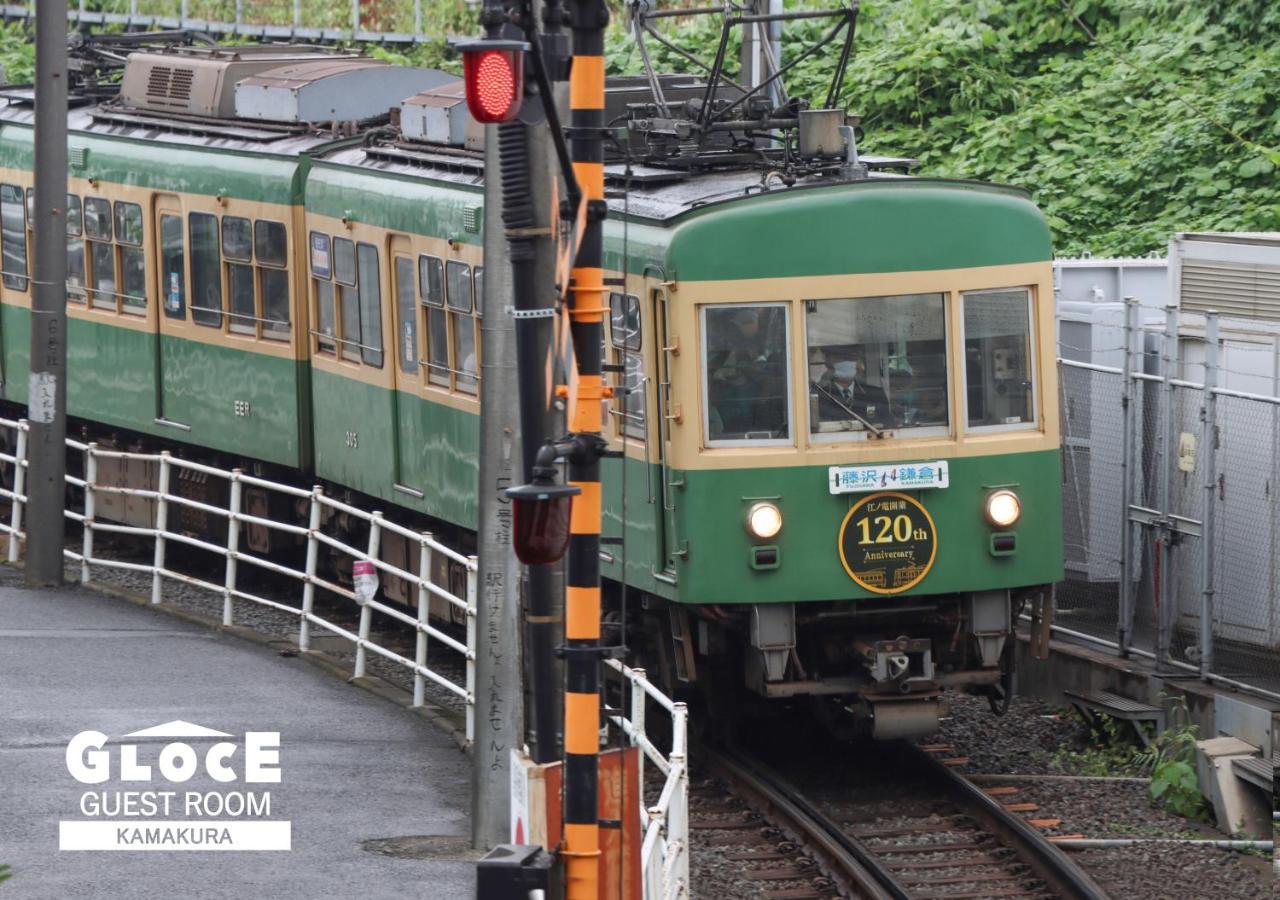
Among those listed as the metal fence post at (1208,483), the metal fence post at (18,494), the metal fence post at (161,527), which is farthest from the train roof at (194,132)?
the metal fence post at (1208,483)

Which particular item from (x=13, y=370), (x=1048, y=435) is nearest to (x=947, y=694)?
(x=1048, y=435)

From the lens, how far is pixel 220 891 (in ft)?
30.6

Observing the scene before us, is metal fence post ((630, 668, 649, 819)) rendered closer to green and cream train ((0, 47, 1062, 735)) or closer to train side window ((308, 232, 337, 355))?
green and cream train ((0, 47, 1062, 735))

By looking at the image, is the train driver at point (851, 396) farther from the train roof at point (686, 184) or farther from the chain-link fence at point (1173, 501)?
the chain-link fence at point (1173, 501)

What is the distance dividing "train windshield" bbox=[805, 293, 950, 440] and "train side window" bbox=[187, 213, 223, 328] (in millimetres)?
7047

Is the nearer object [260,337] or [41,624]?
[41,624]

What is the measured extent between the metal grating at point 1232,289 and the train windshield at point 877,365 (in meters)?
2.92

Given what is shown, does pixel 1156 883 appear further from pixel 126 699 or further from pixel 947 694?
pixel 126 699

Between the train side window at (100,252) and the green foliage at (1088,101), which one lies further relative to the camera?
the green foliage at (1088,101)

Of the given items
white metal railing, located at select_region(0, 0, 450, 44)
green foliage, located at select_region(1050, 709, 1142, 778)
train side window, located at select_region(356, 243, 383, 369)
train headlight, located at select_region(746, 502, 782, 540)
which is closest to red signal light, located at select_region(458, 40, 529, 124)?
train headlight, located at select_region(746, 502, 782, 540)

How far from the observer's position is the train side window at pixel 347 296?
1581cm

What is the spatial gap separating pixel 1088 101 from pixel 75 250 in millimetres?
11062

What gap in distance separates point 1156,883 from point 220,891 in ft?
13.8

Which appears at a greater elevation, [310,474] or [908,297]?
[908,297]
